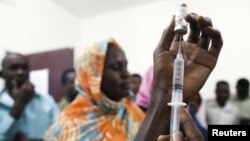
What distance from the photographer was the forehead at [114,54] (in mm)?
1684

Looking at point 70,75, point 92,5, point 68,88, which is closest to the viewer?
point 68,88

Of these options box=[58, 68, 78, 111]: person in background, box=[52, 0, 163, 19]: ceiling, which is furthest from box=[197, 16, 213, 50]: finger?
box=[52, 0, 163, 19]: ceiling

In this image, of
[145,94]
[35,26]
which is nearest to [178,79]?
[145,94]

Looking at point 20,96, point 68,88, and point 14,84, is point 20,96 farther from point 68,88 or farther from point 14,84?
point 68,88

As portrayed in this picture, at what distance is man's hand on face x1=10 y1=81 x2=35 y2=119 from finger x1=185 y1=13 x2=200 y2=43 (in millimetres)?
1372

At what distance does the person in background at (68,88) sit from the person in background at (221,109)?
91 cm

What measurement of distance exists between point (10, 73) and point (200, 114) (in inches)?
47.6

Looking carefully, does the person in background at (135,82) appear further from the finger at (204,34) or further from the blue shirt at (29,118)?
the finger at (204,34)

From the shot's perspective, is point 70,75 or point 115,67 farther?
point 70,75

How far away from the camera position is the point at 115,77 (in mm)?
1639

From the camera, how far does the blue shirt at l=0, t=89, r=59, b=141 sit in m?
1.93

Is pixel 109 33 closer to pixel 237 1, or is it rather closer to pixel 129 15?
pixel 129 15

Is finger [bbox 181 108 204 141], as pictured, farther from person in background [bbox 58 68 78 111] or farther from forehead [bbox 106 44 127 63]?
person in background [bbox 58 68 78 111]

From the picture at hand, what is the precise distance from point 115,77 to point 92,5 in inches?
71.5
